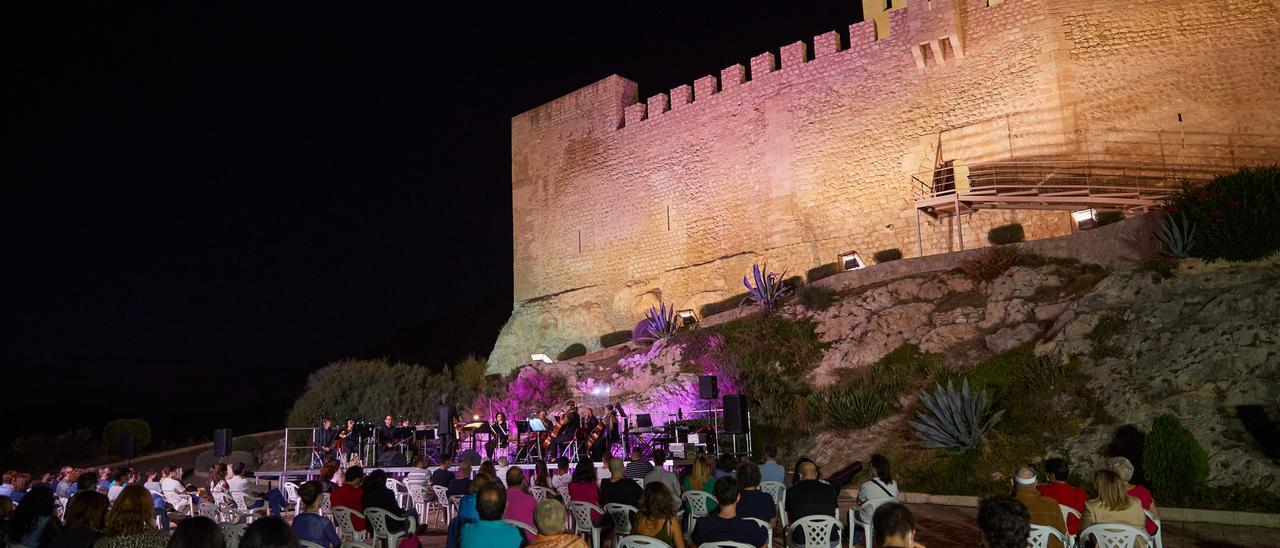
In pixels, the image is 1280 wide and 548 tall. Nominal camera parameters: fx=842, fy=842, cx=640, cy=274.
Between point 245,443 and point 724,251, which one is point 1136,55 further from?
point 245,443

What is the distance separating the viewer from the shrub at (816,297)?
12617 mm

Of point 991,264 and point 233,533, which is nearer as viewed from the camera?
point 233,533

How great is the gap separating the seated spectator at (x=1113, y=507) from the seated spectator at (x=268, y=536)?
335cm

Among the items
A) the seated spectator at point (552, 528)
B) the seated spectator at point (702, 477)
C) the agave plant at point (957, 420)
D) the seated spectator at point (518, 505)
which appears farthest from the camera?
the agave plant at point (957, 420)

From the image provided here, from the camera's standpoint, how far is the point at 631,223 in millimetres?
18516

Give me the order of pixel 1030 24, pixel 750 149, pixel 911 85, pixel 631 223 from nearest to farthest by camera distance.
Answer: pixel 1030 24 < pixel 911 85 < pixel 750 149 < pixel 631 223

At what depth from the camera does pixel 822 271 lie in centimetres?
1487

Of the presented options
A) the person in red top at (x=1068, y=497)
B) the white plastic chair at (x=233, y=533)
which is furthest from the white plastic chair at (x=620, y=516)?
the person in red top at (x=1068, y=497)

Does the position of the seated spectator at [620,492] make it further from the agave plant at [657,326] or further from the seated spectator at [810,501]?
the agave plant at [657,326]

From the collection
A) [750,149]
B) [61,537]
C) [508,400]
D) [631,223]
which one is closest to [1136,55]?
[750,149]

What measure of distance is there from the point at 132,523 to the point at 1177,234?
10301 millimetres

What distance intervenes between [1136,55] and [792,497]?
1125 cm

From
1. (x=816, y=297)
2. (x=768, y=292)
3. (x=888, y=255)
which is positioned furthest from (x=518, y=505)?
(x=888, y=255)

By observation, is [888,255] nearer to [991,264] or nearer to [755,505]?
[991,264]
